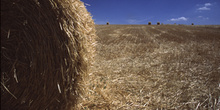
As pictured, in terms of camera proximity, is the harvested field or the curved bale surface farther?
the harvested field

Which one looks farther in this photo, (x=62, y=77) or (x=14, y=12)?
(x=62, y=77)

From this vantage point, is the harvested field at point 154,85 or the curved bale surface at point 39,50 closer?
the curved bale surface at point 39,50

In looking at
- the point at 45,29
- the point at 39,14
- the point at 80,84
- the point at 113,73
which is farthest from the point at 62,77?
the point at 113,73

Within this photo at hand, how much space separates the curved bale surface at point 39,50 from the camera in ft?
6.01

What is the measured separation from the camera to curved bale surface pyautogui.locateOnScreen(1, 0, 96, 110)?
1.83 m

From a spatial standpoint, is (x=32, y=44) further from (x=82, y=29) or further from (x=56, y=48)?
(x=82, y=29)

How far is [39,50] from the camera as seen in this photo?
1.92 m

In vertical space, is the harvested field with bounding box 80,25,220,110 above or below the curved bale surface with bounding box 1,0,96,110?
below

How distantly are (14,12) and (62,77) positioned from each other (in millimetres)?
1096

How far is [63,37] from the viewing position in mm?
1893

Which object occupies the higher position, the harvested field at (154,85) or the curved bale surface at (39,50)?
the curved bale surface at (39,50)

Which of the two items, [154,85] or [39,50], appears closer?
[39,50]

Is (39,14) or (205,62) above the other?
(39,14)

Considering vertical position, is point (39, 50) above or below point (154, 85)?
above
